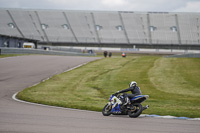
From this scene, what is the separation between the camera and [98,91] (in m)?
21.5

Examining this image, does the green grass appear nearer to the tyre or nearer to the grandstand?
the tyre

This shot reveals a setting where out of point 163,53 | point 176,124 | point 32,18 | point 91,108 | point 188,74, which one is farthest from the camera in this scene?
point 32,18

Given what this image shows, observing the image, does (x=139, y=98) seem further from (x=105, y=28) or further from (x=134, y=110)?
(x=105, y=28)

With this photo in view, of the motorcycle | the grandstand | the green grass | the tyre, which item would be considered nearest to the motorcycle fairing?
the motorcycle

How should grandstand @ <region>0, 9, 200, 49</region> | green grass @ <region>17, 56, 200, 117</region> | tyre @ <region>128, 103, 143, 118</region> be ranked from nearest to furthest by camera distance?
tyre @ <region>128, 103, 143, 118</region> < green grass @ <region>17, 56, 200, 117</region> < grandstand @ <region>0, 9, 200, 49</region>

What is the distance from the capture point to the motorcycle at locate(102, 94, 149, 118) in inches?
465

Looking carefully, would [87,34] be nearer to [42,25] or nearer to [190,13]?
[42,25]

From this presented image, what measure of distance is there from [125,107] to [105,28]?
7844cm

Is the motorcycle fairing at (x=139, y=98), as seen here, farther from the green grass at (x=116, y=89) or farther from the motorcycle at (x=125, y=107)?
the green grass at (x=116, y=89)

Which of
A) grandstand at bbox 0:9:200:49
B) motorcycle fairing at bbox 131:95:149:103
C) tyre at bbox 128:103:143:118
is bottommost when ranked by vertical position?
tyre at bbox 128:103:143:118

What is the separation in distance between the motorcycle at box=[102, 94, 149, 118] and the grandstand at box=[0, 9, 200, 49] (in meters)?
73.4

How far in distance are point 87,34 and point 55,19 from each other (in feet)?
39.2

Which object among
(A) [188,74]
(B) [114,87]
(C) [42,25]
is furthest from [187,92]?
(C) [42,25]

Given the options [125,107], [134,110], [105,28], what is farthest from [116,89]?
[105,28]
